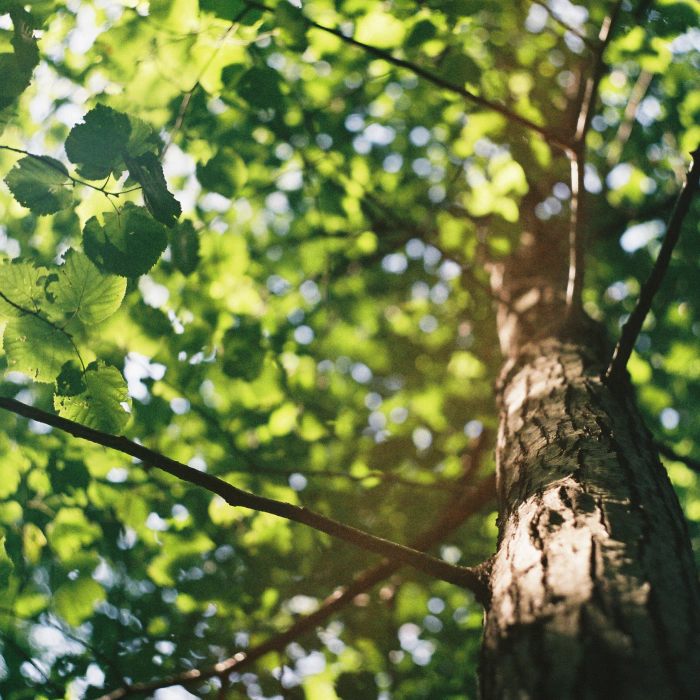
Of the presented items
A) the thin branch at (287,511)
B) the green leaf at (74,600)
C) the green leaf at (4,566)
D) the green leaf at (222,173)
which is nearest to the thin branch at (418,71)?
the green leaf at (222,173)

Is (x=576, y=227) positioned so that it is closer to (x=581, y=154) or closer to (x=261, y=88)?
(x=581, y=154)

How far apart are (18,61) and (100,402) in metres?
0.81

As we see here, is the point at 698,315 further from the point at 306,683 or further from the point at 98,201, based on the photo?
the point at 98,201

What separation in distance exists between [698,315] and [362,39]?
2.72 metres

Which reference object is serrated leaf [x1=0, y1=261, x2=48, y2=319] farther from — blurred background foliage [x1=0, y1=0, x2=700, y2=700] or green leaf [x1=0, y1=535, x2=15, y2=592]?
green leaf [x1=0, y1=535, x2=15, y2=592]

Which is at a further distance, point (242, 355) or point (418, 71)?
point (242, 355)

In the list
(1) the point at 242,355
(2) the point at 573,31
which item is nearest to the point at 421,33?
(2) the point at 573,31

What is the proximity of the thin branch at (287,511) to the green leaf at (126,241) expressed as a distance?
0.37 m

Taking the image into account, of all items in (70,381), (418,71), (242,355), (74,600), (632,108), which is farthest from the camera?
(632,108)

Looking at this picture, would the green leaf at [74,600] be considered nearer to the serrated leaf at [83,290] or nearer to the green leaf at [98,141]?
the serrated leaf at [83,290]

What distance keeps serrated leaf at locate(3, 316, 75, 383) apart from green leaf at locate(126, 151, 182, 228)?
36cm

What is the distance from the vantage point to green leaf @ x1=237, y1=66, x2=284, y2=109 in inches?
73.4

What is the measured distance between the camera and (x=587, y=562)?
2.98 ft

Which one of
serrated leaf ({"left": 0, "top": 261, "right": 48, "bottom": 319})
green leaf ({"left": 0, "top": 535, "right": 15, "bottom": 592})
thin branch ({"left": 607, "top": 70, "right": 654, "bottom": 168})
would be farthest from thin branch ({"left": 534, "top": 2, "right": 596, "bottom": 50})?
green leaf ({"left": 0, "top": 535, "right": 15, "bottom": 592})
